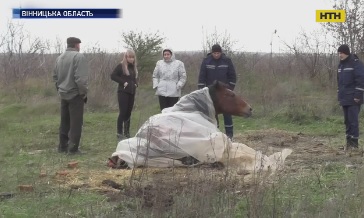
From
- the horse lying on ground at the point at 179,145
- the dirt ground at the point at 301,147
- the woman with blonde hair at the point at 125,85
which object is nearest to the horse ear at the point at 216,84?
the horse lying on ground at the point at 179,145

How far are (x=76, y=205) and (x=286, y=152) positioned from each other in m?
2.88

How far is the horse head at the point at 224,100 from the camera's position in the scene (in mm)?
7414

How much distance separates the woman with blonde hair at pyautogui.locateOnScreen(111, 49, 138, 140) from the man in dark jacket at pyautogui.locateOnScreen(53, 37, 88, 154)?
1.35m

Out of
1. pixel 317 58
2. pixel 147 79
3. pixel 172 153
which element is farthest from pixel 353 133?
pixel 147 79

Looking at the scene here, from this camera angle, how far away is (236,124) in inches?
491

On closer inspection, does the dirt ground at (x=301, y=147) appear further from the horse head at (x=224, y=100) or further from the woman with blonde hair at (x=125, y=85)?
the woman with blonde hair at (x=125, y=85)

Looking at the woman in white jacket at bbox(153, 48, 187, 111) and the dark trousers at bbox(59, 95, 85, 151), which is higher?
the woman in white jacket at bbox(153, 48, 187, 111)

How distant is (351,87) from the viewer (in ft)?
27.1

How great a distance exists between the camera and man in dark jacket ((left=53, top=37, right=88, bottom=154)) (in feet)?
27.0

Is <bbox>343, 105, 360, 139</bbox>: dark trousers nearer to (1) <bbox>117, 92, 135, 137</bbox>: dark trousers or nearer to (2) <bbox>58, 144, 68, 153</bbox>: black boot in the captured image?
(1) <bbox>117, 92, 135, 137</bbox>: dark trousers

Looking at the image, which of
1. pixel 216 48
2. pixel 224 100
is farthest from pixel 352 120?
pixel 216 48

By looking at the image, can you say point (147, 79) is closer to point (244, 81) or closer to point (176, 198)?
point (244, 81)

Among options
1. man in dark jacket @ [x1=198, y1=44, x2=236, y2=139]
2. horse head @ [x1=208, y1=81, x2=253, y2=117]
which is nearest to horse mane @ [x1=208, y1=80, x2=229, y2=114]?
horse head @ [x1=208, y1=81, x2=253, y2=117]

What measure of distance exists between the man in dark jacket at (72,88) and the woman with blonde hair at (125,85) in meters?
1.35
